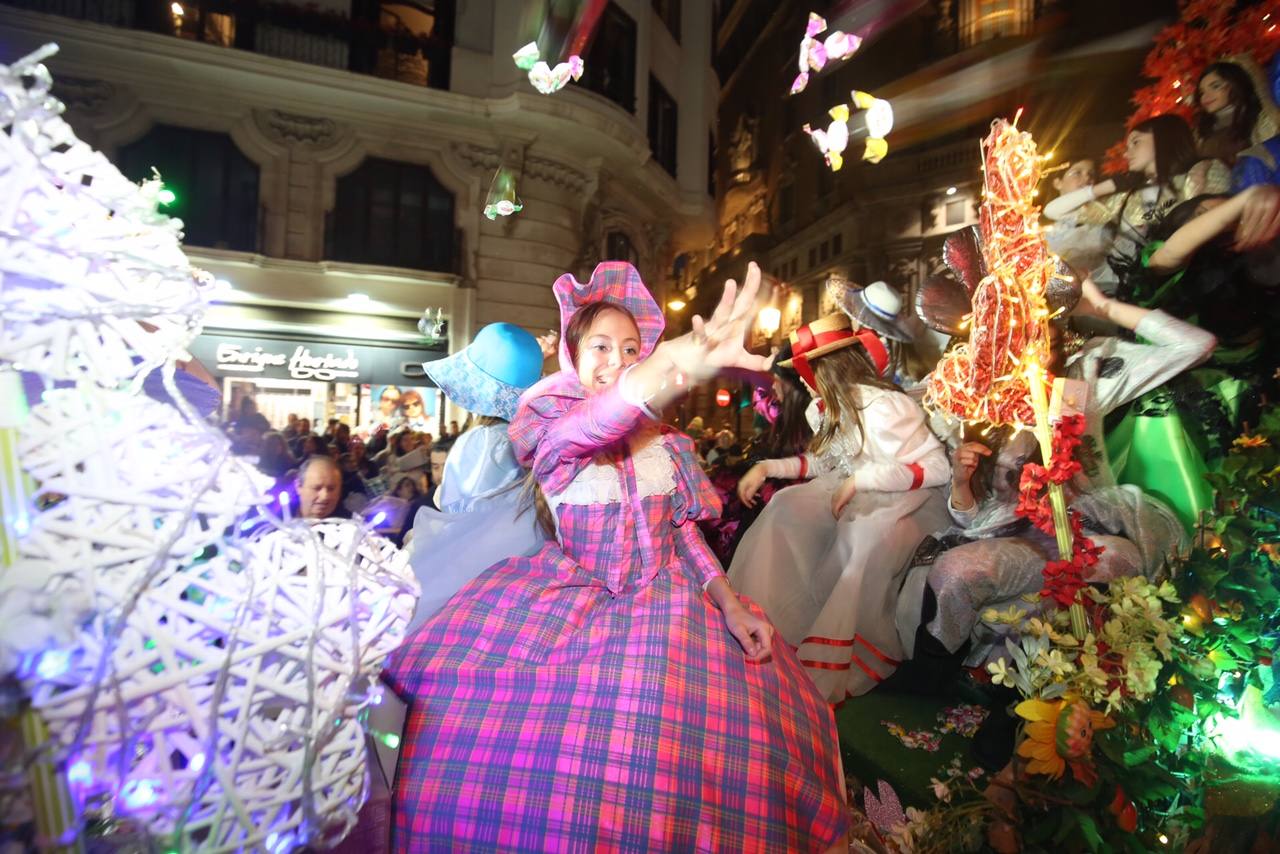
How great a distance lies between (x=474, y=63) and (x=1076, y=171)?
34.8 ft

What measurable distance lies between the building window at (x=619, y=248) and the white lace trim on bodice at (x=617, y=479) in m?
9.81

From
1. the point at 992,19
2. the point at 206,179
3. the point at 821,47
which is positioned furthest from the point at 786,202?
the point at 206,179

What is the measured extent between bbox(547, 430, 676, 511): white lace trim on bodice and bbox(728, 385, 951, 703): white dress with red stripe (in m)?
1.30

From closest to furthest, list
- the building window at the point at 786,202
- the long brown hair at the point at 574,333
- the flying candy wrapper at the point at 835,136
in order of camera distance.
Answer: the long brown hair at the point at 574,333 → the flying candy wrapper at the point at 835,136 → the building window at the point at 786,202

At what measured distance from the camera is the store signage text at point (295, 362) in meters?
9.77

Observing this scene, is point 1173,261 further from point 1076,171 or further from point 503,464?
point 503,464

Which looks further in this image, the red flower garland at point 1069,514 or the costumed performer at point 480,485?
the costumed performer at point 480,485

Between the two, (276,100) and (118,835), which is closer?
(118,835)

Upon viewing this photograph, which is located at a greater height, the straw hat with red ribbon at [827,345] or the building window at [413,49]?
the building window at [413,49]

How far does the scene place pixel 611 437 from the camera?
147 cm

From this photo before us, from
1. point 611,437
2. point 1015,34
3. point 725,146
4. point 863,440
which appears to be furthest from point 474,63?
point 611,437

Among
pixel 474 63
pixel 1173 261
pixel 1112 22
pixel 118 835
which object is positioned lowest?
pixel 118 835

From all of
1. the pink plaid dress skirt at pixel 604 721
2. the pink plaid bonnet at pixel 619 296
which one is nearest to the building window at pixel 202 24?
the pink plaid bonnet at pixel 619 296

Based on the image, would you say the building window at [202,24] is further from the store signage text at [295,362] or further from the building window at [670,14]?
the building window at [670,14]
